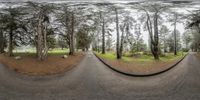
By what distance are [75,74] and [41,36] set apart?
1.45ft

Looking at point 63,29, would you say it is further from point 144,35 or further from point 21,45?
point 144,35

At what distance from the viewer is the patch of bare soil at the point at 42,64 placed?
2.49 meters

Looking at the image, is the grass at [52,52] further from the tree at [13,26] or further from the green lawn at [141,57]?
the green lawn at [141,57]

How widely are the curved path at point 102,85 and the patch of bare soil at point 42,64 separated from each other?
0.05 metres

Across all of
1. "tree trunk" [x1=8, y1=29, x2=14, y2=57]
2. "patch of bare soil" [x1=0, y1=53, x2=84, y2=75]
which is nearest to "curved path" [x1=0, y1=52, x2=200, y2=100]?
"patch of bare soil" [x1=0, y1=53, x2=84, y2=75]

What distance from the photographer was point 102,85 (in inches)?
100

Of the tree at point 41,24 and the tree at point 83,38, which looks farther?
the tree at point 83,38

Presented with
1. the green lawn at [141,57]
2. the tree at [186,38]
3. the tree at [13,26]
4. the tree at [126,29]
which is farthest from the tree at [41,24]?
the tree at [186,38]

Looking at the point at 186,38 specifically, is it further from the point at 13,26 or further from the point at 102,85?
the point at 13,26

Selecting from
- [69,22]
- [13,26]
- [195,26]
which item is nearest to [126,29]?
[69,22]

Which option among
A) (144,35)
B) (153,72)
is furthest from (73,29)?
(153,72)

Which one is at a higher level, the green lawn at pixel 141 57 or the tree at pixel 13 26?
the tree at pixel 13 26

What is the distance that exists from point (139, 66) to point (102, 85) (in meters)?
0.36

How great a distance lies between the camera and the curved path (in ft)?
8.33
